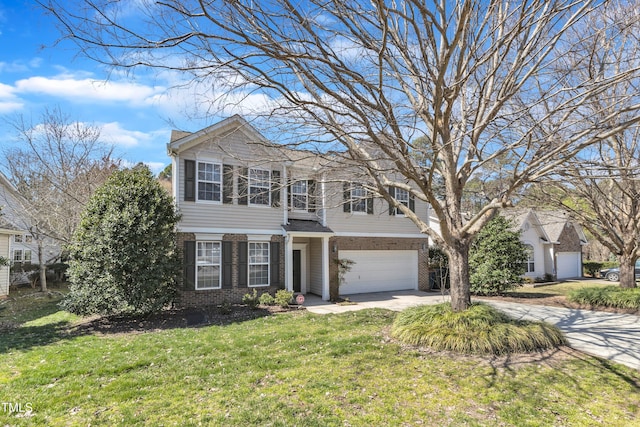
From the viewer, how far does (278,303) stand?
11.9m

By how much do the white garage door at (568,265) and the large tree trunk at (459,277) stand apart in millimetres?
22298

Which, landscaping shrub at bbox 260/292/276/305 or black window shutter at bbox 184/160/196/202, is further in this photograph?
black window shutter at bbox 184/160/196/202

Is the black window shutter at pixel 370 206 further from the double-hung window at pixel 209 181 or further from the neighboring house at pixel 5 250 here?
the neighboring house at pixel 5 250

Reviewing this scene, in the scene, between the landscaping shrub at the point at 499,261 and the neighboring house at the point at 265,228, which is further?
the landscaping shrub at the point at 499,261

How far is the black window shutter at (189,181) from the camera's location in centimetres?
1205

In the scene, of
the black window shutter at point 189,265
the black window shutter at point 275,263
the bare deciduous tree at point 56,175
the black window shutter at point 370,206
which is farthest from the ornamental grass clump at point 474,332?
the bare deciduous tree at point 56,175

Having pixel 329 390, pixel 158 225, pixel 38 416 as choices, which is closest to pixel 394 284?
pixel 158 225

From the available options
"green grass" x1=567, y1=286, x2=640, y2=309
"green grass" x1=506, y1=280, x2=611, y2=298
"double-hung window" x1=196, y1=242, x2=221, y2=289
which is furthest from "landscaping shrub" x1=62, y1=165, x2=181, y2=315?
"green grass" x1=506, y1=280, x2=611, y2=298

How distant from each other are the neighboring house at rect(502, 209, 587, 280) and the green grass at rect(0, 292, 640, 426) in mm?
19890

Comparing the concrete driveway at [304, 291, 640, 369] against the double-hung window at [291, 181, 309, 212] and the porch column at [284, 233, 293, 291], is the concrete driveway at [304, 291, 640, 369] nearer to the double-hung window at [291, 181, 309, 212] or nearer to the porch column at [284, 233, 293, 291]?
the porch column at [284, 233, 293, 291]

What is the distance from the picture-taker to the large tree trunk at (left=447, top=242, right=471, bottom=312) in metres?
7.60

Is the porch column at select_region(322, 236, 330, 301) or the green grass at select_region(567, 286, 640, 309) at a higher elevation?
the porch column at select_region(322, 236, 330, 301)

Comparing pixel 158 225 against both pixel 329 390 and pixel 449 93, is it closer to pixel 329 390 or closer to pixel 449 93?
pixel 329 390

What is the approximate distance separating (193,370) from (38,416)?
1944 mm
